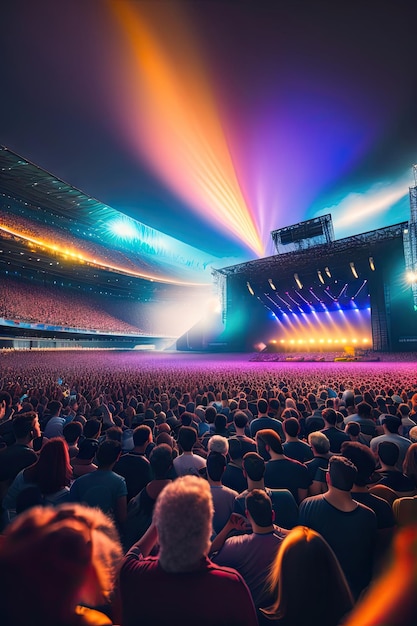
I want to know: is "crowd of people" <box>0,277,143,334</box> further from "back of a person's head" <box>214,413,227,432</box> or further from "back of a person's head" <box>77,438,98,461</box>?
"back of a person's head" <box>77,438,98,461</box>

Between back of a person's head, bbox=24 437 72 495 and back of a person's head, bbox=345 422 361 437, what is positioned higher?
back of a person's head, bbox=24 437 72 495

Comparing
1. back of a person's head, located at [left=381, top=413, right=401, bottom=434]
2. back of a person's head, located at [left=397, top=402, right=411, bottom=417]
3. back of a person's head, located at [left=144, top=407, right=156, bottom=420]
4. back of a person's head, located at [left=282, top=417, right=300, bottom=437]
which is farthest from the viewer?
back of a person's head, located at [left=144, top=407, right=156, bottom=420]

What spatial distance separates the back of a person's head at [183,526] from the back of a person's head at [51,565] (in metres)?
0.26

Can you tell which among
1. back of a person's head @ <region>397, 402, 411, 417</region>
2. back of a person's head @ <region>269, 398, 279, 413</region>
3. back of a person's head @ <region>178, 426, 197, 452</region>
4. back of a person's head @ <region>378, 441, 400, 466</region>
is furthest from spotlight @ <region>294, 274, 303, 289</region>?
back of a person's head @ <region>178, 426, 197, 452</region>

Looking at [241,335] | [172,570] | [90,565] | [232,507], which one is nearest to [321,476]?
[232,507]

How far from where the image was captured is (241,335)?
3797 centimetres

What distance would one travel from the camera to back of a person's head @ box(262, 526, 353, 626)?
154 cm

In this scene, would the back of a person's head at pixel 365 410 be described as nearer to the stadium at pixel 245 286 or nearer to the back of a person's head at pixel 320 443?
the back of a person's head at pixel 320 443

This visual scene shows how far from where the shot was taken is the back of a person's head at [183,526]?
4.86ft

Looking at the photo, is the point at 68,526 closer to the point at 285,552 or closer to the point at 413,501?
the point at 285,552

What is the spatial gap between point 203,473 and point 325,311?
3674cm

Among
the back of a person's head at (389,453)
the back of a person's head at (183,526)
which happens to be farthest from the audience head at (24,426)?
the back of a person's head at (389,453)

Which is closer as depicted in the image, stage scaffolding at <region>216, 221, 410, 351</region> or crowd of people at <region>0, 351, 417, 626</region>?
crowd of people at <region>0, 351, 417, 626</region>

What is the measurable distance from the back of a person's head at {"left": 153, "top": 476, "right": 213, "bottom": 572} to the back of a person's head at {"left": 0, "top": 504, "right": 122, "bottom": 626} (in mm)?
264
